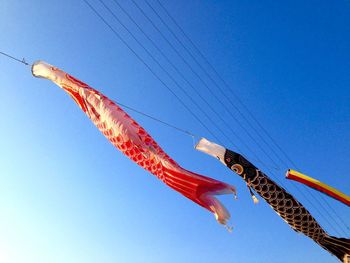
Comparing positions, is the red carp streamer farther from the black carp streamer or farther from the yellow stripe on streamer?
the yellow stripe on streamer

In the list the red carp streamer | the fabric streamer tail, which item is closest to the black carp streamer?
the fabric streamer tail

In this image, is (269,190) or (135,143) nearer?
(135,143)

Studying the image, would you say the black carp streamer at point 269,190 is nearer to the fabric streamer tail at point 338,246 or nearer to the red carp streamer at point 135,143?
the fabric streamer tail at point 338,246

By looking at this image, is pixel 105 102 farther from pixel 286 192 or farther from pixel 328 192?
pixel 328 192

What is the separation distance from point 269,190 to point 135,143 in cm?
470

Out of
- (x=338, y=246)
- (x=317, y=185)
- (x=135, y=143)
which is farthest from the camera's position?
(x=338, y=246)

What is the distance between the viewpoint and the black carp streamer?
11.3 meters

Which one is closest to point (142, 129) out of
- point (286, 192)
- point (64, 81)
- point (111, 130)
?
point (111, 130)

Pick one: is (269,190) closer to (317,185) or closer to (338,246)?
(317,185)

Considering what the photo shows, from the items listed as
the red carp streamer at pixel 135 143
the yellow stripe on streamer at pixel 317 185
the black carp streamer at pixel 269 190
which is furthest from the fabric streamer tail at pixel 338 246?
the red carp streamer at pixel 135 143

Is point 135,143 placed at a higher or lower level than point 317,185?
higher

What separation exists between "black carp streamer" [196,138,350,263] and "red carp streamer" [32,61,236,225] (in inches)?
77.4

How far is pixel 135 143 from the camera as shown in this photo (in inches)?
384

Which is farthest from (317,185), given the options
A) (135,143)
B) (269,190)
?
(135,143)
